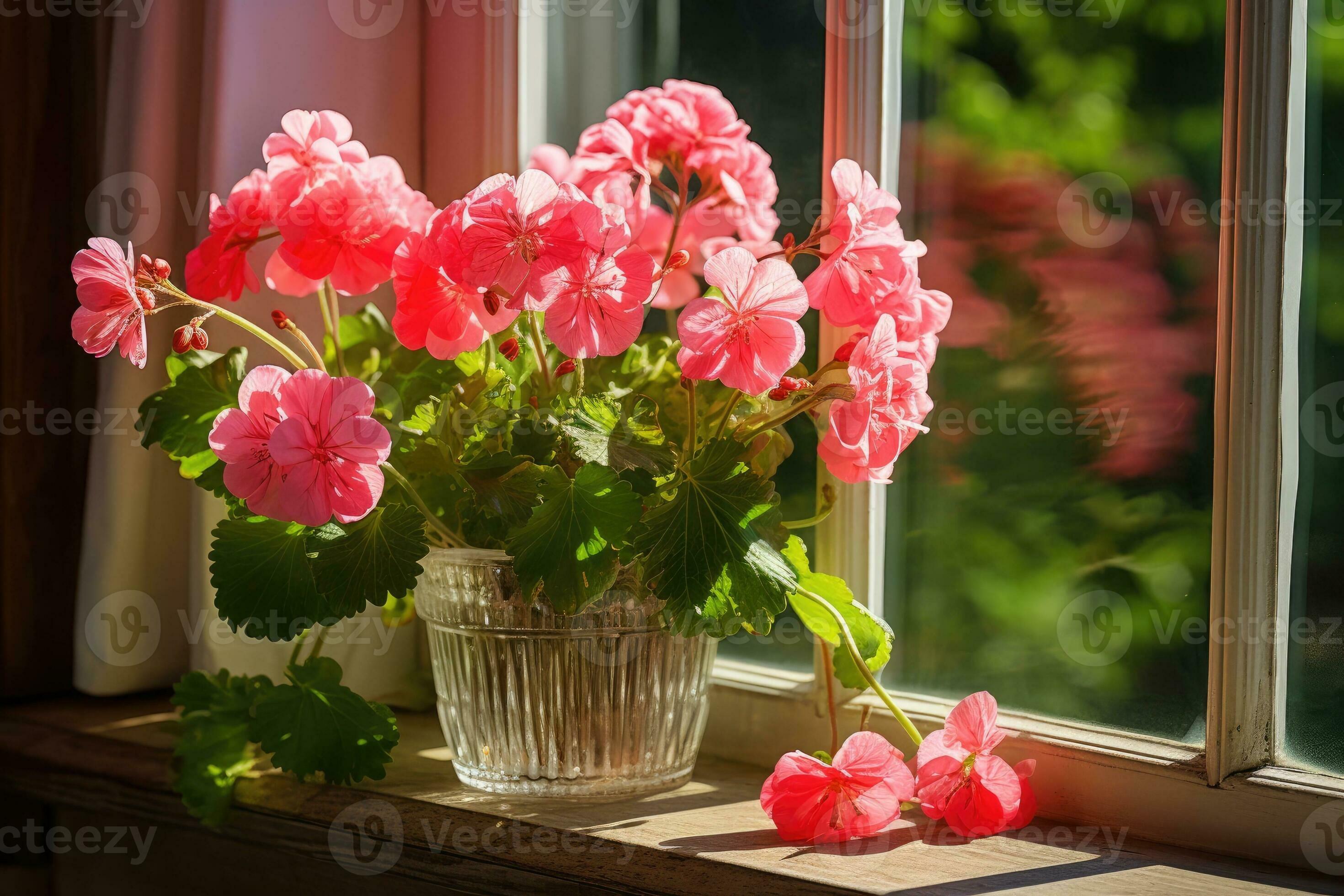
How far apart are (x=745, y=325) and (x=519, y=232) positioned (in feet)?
0.55

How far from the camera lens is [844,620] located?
35.1 inches

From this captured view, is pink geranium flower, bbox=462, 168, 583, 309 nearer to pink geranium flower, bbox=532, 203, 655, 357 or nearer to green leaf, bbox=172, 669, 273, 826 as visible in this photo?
pink geranium flower, bbox=532, 203, 655, 357

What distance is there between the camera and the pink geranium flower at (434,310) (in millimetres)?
834

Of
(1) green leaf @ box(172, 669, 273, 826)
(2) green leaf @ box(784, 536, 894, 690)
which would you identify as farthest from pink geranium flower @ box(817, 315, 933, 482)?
(1) green leaf @ box(172, 669, 273, 826)

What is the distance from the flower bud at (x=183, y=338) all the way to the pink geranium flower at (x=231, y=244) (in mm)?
114

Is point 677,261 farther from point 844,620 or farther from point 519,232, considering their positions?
point 844,620

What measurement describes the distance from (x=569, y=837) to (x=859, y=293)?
0.47 m

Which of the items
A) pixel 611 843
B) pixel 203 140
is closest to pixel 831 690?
pixel 611 843

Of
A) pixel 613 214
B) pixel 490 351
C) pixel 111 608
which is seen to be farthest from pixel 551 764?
Result: pixel 111 608

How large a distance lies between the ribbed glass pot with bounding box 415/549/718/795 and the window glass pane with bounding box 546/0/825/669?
0.22 metres

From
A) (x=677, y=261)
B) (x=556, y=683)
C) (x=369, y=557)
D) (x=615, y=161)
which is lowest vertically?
(x=556, y=683)

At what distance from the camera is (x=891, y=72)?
1033 millimetres

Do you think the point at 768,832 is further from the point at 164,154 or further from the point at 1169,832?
the point at 164,154

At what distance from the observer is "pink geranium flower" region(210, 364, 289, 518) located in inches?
29.6
